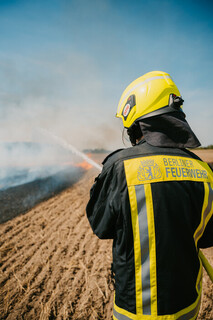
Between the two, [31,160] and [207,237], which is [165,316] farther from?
[31,160]

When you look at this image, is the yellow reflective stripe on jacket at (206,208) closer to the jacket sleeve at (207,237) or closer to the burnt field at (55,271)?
the jacket sleeve at (207,237)

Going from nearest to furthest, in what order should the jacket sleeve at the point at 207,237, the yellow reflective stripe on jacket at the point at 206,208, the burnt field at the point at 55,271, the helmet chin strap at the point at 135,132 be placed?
1. the yellow reflective stripe on jacket at the point at 206,208
2. the jacket sleeve at the point at 207,237
3. the helmet chin strap at the point at 135,132
4. the burnt field at the point at 55,271

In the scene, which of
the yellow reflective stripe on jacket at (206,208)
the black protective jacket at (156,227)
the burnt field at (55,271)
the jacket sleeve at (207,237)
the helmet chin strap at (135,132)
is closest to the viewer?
the black protective jacket at (156,227)

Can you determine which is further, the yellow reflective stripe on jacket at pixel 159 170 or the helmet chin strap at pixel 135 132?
the helmet chin strap at pixel 135 132

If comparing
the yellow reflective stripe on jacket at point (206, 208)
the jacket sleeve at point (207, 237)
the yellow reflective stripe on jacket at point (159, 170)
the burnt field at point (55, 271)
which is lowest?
the burnt field at point (55, 271)

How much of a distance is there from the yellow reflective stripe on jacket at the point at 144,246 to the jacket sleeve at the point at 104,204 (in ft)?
0.61

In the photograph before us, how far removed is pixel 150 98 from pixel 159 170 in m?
0.76

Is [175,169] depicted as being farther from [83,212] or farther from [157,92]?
[83,212]

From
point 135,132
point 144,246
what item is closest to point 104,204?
point 144,246

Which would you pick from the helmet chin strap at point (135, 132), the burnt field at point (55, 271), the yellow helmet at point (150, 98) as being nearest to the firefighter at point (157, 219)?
the yellow helmet at point (150, 98)

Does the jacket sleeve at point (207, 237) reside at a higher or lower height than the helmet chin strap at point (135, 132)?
lower

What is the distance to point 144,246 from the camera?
1.19 metres

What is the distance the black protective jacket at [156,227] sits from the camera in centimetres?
118

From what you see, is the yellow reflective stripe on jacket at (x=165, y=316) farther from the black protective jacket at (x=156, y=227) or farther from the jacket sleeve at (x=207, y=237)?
the jacket sleeve at (x=207, y=237)
